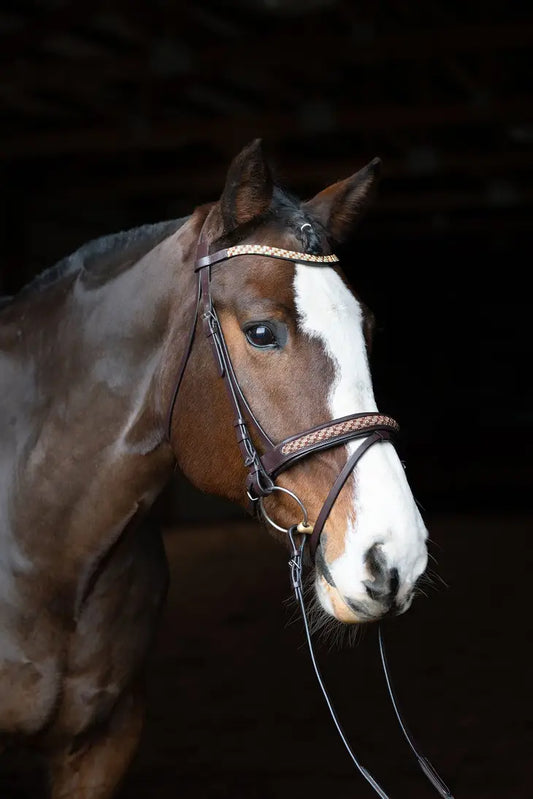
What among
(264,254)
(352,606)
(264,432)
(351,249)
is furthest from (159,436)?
(351,249)

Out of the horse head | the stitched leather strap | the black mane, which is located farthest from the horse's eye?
the black mane

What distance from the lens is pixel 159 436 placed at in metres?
2.15

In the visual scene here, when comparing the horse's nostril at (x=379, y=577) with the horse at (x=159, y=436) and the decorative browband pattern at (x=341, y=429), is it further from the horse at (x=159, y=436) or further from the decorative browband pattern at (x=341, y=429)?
the decorative browband pattern at (x=341, y=429)

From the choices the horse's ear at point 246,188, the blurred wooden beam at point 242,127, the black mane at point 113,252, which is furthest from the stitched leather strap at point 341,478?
the blurred wooden beam at point 242,127

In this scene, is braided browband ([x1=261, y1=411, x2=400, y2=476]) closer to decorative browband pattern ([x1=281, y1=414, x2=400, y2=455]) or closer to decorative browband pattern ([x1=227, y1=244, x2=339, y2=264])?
decorative browband pattern ([x1=281, y1=414, x2=400, y2=455])

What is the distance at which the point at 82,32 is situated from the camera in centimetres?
636

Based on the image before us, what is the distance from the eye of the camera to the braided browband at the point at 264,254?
6.41 ft

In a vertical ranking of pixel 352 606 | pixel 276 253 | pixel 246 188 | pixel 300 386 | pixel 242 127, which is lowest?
pixel 352 606

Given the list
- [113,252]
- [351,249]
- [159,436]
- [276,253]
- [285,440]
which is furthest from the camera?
[351,249]

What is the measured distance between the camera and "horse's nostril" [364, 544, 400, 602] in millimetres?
1703

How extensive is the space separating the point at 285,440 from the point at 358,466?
0.16 metres

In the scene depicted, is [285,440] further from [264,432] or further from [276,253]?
[276,253]

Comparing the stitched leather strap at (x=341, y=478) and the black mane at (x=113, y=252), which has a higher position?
the black mane at (x=113, y=252)

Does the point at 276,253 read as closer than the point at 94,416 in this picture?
Yes
